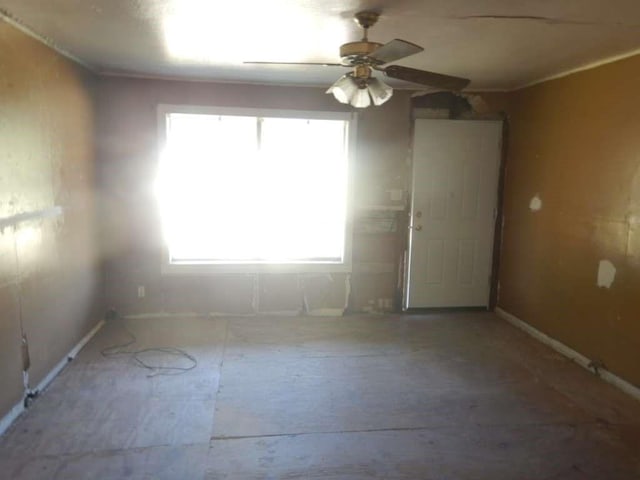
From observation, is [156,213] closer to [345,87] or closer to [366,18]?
[345,87]

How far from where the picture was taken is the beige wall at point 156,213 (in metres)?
4.27

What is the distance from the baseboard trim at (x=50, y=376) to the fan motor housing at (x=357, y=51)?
8.91ft

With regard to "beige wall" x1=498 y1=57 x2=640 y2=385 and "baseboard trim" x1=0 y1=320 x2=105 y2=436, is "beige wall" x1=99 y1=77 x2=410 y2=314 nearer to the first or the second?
"baseboard trim" x1=0 y1=320 x2=105 y2=436

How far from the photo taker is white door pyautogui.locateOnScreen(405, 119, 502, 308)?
15.2ft

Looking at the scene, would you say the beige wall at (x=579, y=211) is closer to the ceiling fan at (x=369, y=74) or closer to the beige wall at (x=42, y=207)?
the ceiling fan at (x=369, y=74)

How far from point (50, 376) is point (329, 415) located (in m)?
1.94

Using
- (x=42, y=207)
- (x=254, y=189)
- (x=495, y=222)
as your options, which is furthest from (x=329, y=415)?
(x=495, y=222)

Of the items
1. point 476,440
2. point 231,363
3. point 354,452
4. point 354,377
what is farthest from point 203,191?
point 476,440

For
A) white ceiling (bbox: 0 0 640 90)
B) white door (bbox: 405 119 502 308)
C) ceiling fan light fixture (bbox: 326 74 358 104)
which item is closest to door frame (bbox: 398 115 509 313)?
white door (bbox: 405 119 502 308)

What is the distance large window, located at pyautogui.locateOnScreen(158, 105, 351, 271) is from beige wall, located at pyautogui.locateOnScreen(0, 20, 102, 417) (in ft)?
2.58

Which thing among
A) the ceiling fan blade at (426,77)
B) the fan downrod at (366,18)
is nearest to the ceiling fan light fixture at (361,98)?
the ceiling fan blade at (426,77)

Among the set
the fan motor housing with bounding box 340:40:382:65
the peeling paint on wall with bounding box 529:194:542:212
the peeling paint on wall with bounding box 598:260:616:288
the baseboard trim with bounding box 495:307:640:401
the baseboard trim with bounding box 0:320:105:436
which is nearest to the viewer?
the fan motor housing with bounding box 340:40:382:65

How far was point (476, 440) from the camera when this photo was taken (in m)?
2.55

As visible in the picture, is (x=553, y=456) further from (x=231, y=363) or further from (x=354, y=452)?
(x=231, y=363)
